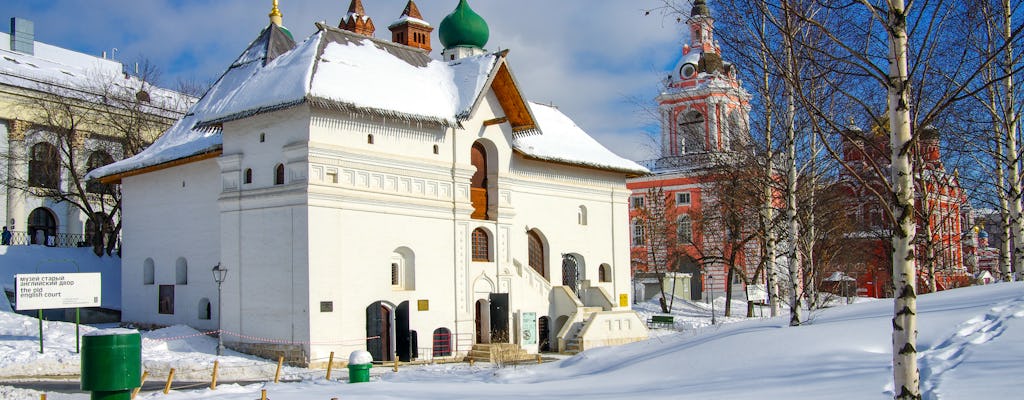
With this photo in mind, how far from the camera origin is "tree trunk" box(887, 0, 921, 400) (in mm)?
7867

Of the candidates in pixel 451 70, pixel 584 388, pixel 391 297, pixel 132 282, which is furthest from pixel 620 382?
pixel 132 282

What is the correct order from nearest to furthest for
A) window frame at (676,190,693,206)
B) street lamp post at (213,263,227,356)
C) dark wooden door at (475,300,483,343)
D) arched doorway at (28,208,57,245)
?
street lamp post at (213,263,227,356), dark wooden door at (475,300,483,343), arched doorway at (28,208,57,245), window frame at (676,190,693,206)

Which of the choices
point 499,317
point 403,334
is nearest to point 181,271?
point 403,334

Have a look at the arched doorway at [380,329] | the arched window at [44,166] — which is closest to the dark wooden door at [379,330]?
the arched doorway at [380,329]

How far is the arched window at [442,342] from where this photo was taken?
27.2 m

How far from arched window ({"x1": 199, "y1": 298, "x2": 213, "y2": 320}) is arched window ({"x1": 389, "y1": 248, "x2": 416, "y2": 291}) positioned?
18.6 feet

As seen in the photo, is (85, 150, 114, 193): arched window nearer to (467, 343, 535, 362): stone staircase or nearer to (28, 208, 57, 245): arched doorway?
(28, 208, 57, 245): arched doorway

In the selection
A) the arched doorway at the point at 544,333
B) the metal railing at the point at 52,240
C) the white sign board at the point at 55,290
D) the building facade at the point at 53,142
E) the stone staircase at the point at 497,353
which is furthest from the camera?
the metal railing at the point at 52,240

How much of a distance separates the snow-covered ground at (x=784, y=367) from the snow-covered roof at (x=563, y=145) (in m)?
14.4

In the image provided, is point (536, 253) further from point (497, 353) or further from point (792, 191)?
point (792, 191)

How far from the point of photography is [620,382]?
41.8 ft

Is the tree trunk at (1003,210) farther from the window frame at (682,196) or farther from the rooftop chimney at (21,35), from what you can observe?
the rooftop chimney at (21,35)

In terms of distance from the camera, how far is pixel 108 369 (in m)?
6.37

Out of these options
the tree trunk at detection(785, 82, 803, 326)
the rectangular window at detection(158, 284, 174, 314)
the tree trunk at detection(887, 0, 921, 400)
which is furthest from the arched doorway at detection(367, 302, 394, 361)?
the tree trunk at detection(887, 0, 921, 400)
